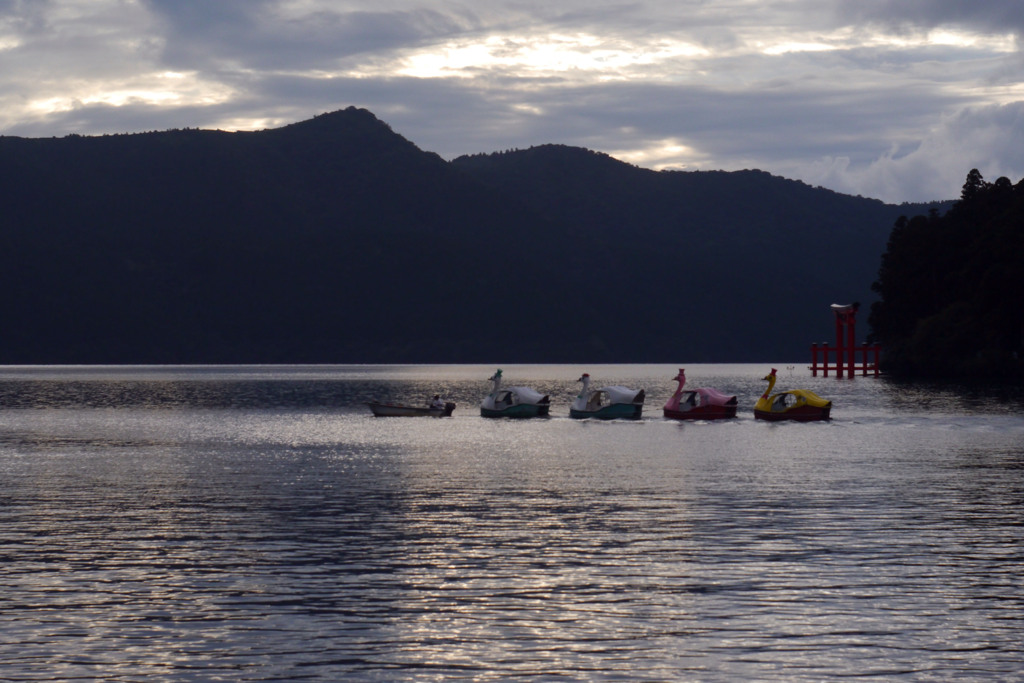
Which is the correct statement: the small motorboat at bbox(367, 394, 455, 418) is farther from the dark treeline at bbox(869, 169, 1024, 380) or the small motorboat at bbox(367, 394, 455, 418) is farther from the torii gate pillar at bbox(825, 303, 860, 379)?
the torii gate pillar at bbox(825, 303, 860, 379)

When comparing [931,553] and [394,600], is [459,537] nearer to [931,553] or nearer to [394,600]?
[394,600]

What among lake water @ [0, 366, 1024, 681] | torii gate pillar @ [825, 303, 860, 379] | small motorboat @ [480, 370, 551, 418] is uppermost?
torii gate pillar @ [825, 303, 860, 379]

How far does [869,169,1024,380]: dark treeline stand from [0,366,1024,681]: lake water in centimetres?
7837

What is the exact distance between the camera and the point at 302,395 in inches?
5290

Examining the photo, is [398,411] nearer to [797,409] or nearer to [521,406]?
[521,406]

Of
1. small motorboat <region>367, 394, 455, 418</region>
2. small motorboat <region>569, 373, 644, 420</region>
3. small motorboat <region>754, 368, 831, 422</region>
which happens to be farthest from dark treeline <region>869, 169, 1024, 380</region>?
small motorboat <region>367, 394, 455, 418</region>

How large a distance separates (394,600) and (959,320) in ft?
419

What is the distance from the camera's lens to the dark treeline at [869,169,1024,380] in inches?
5037

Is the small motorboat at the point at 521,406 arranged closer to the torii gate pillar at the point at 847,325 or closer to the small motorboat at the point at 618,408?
the small motorboat at the point at 618,408

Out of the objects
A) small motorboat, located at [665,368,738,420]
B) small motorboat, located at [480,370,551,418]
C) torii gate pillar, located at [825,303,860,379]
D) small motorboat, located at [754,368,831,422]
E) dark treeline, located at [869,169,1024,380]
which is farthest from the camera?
torii gate pillar, located at [825,303,860,379]

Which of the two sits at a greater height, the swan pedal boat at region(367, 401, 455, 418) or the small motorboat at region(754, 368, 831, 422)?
the small motorboat at region(754, 368, 831, 422)

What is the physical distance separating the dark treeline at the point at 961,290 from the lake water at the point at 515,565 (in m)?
78.4

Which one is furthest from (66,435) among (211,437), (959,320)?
(959,320)

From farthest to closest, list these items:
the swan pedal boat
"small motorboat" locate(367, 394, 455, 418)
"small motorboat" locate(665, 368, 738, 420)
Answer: the swan pedal boat
"small motorboat" locate(367, 394, 455, 418)
"small motorboat" locate(665, 368, 738, 420)
